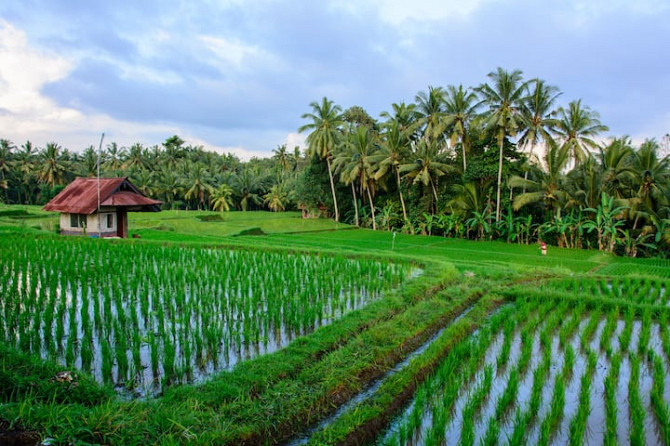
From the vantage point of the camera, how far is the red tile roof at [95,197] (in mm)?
16375

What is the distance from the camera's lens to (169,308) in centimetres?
686

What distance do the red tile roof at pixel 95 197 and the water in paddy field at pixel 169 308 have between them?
17.4 feet

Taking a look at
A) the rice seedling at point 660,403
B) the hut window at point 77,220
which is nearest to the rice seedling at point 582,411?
the rice seedling at point 660,403

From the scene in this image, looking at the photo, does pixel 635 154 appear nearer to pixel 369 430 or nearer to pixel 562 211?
pixel 562 211

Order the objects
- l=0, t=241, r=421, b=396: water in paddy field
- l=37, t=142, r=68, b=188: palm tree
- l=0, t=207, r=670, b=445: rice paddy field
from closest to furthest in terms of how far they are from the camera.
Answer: l=0, t=207, r=670, b=445: rice paddy field, l=0, t=241, r=421, b=396: water in paddy field, l=37, t=142, r=68, b=188: palm tree

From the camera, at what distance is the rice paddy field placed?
3439 millimetres

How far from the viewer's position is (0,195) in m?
40.4

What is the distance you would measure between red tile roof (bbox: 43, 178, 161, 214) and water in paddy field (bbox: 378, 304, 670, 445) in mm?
14965

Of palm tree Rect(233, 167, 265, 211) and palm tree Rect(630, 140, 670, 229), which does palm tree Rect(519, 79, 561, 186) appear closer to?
palm tree Rect(630, 140, 670, 229)

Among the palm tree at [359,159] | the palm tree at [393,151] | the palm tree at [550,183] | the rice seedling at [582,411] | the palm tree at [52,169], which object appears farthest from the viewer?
the palm tree at [52,169]

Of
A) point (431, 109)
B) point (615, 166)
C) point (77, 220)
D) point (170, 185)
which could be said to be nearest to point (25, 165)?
point (170, 185)

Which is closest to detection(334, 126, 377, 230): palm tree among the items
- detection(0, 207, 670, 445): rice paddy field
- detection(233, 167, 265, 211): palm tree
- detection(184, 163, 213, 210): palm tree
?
detection(0, 207, 670, 445): rice paddy field

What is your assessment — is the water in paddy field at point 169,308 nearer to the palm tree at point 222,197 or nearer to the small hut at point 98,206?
the small hut at point 98,206

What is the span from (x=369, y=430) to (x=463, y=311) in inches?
→ 168
